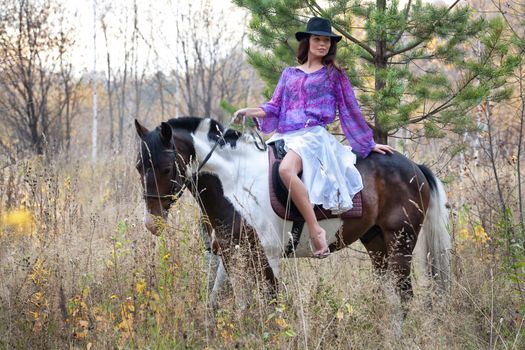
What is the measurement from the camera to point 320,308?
342cm

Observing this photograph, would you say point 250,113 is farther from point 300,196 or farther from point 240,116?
point 300,196

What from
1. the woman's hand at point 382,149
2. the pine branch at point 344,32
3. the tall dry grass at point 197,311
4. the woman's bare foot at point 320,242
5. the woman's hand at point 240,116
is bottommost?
the tall dry grass at point 197,311

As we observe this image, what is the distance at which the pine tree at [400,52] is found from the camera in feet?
15.2

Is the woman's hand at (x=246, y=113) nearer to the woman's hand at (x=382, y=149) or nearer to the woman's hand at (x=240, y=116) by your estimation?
the woman's hand at (x=240, y=116)

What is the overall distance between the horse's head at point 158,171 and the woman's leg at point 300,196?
658 millimetres

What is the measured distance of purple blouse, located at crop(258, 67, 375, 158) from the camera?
3.96 meters

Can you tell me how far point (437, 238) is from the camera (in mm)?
4242

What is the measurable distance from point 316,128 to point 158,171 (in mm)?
1138

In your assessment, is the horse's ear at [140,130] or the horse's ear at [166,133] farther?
the horse's ear at [140,130]

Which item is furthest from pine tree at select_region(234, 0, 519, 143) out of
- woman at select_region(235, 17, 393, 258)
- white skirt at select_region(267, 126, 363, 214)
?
white skirt at select_region(267, 126, 363, 214)

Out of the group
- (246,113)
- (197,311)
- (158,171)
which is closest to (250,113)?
(246,113)

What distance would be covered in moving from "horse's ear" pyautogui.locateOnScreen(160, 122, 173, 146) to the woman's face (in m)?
1.18

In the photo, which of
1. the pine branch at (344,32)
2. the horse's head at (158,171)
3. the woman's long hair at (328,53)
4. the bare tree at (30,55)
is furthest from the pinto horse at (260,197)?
the bare tree at (30,55)

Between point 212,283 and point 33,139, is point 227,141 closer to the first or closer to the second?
point 212,283
